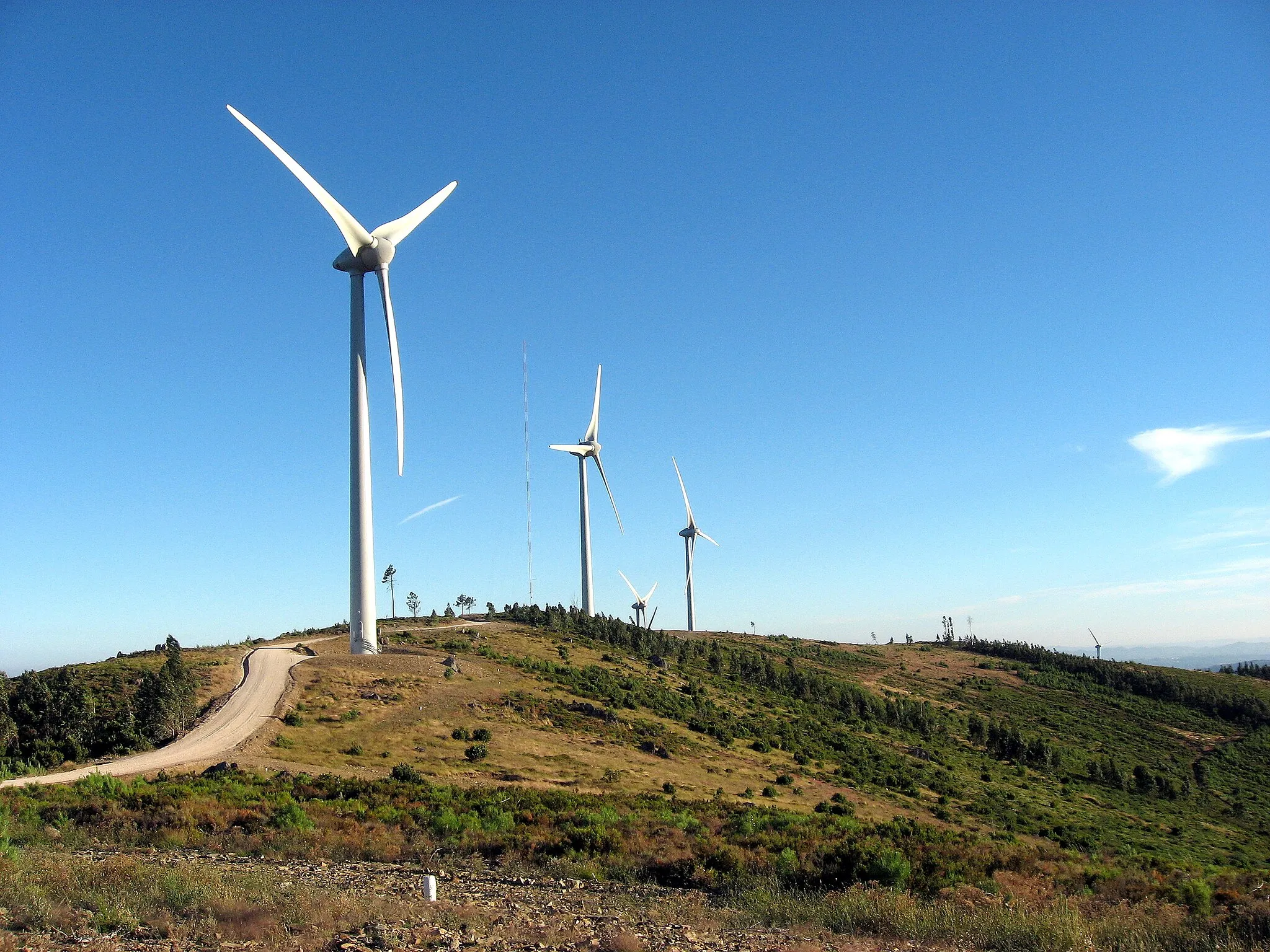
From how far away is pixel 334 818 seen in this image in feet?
77.8

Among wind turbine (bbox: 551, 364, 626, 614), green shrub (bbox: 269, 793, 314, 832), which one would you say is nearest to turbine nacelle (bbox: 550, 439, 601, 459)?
wind turbine (bbox: 551, 364, 626, 614)

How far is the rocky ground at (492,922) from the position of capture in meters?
12.1

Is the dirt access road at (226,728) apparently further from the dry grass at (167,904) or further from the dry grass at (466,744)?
the dry grass at (167,904)

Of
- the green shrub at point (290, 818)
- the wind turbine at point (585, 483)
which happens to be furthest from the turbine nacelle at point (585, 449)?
the green shrub at point (290, 818)

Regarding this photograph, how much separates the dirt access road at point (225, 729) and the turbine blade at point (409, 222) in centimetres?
2967

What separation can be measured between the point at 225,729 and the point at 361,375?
22.1 meters

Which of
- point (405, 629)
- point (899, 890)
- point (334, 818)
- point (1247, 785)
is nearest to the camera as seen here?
point (899, 890)

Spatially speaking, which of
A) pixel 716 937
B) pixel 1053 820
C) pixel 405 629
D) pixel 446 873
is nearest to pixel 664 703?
pixel 1053 820

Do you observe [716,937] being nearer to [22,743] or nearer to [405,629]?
[22,743]

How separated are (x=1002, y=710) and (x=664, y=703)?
5429cm

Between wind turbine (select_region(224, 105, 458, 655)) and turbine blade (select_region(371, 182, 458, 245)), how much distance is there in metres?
0.04

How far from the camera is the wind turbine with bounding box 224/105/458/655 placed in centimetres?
5241

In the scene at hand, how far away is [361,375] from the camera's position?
5422 centimetres

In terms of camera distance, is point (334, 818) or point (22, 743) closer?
point (334, 818)
